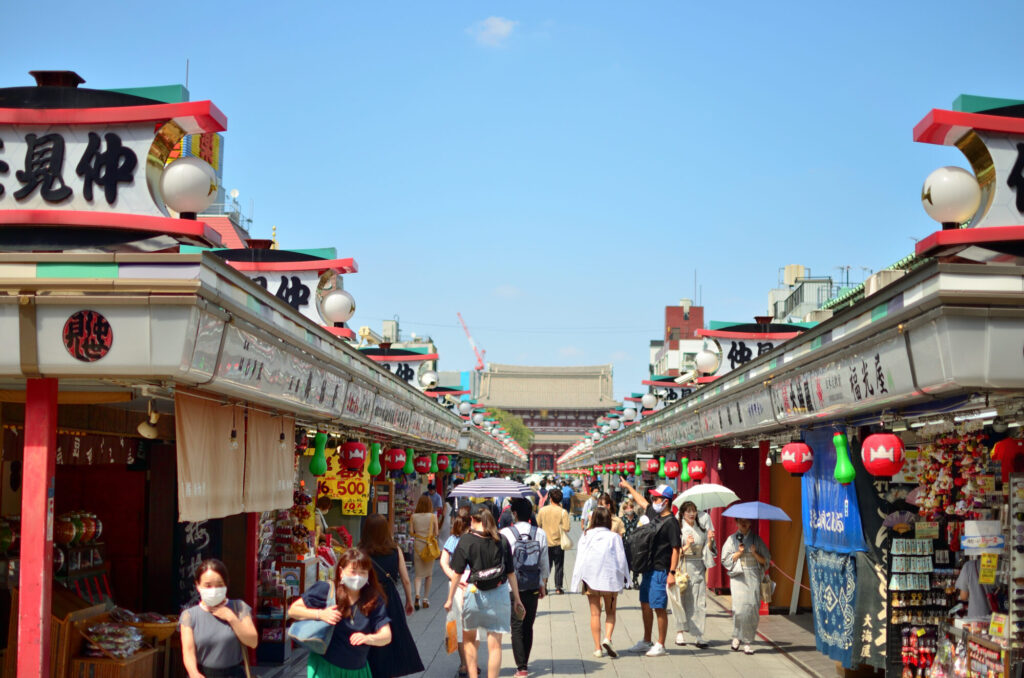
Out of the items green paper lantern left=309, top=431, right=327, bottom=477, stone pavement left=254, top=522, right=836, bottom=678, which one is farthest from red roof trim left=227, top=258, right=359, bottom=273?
stone pavement left=254, top=522, right=836, bottom=678

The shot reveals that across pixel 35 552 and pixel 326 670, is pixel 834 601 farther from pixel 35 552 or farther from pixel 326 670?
pixel 35 552

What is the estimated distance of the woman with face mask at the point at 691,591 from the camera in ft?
40.8

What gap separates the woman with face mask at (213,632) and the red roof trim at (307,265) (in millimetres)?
8325

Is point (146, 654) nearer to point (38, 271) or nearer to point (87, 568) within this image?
point (87, 568)

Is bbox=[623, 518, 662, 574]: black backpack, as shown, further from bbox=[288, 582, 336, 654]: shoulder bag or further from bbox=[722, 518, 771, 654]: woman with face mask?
bbox=[288, 582, 336, 654]: shoulder bag

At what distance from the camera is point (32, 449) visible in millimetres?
6355

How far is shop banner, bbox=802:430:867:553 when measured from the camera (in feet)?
31.6

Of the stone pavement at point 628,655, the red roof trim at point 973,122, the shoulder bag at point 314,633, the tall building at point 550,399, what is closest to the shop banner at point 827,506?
the stone pavement at point 628,655

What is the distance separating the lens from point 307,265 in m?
14.4

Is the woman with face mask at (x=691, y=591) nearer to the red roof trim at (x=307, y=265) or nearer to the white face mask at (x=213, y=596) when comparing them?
the red roof trim at (x=307, y=265)

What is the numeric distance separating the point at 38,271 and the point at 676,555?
804cm

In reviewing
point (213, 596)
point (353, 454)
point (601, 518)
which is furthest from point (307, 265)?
point (213, 596)

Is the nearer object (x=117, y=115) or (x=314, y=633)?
(x=314, y=633)

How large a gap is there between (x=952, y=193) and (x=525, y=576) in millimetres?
5542
